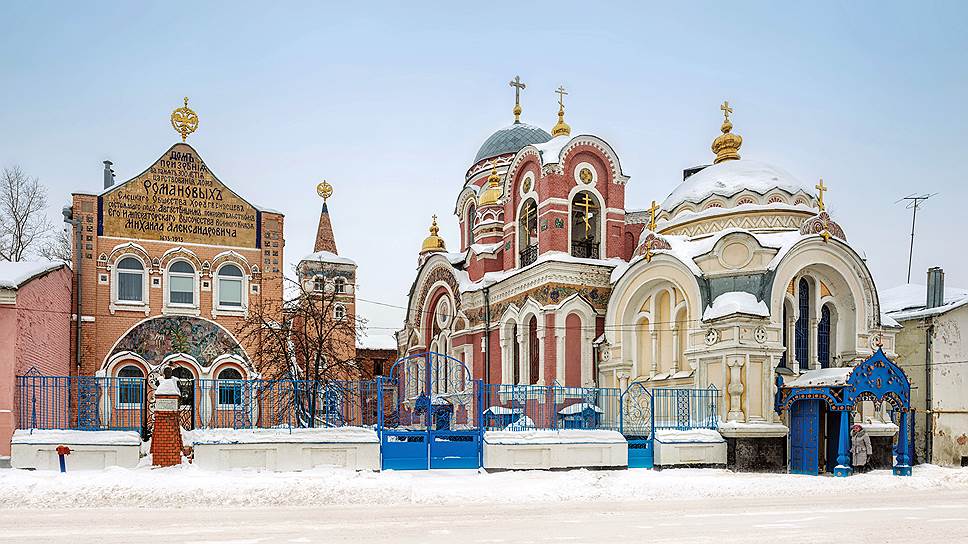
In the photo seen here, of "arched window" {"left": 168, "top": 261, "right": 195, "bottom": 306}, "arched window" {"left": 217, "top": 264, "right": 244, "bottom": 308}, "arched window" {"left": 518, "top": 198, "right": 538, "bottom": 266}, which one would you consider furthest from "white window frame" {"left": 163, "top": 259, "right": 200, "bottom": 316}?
"arched window" {"left": 518, "top": 198, "right": 538, "bottom": 266}

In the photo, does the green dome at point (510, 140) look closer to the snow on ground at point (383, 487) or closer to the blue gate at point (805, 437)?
the blue gate at point (805, 437)

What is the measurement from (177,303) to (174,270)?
35.6 inches

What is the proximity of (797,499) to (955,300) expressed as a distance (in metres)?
14.5

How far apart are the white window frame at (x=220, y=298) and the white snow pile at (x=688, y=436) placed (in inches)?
475

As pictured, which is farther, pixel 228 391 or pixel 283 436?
pixel 228 391

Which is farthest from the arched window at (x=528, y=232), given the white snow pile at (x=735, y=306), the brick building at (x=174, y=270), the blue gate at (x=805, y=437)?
the blue gate at (x=805, y=437)

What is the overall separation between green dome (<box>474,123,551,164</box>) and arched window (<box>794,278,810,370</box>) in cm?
1690

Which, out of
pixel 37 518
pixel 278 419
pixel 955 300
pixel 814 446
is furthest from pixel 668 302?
pixel 37 518

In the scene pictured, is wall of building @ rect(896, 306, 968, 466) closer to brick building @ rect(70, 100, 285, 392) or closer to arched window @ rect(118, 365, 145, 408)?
brick building @ rect(70, 100, 285, 392)

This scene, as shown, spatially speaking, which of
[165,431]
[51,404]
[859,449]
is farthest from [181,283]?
[859,449]

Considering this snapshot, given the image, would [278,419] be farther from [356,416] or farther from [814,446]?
[814,446]

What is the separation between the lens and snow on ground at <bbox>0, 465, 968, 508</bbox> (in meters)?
12.4

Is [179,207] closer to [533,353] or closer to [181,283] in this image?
[181,283]

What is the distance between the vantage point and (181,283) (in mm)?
23859
